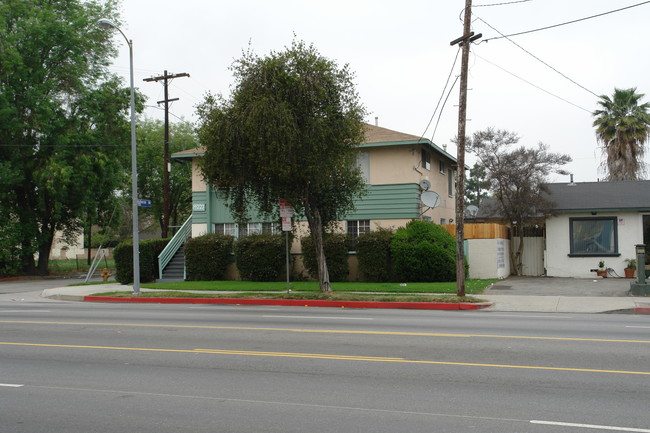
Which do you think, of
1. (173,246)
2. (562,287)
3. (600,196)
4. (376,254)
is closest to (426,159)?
(376,254)

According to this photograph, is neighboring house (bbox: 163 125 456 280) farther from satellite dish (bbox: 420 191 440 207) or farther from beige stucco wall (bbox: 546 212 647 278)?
beige stucco wall (bbox: 546 212 647 278)

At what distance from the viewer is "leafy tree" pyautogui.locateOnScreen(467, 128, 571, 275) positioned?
25.5m

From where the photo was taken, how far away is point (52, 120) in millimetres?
33625

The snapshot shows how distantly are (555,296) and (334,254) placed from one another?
9176mm

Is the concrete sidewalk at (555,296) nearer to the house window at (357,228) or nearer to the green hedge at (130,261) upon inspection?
the green hedge at (130,261)

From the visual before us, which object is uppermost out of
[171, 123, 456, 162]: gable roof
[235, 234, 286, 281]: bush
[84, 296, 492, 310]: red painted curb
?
[171, 123, 456, 162]: gable roof

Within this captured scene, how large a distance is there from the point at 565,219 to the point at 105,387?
2363cm

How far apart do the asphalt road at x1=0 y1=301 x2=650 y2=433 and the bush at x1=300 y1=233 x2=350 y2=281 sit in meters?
11.2

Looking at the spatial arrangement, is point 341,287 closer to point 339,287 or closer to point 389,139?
point 339,287

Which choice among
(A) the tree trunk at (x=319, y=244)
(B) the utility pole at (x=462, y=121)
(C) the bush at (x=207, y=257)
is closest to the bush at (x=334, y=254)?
(C) the bush at (x=207, y=257)

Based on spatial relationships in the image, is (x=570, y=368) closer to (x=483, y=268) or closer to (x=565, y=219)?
(x=483, y=268)

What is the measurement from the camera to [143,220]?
5953 cm

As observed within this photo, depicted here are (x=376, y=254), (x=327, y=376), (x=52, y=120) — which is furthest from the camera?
(x=52, y=120)

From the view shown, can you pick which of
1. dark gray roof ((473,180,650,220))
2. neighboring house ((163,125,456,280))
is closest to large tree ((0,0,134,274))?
neighboring house ((163,125,456,280))
